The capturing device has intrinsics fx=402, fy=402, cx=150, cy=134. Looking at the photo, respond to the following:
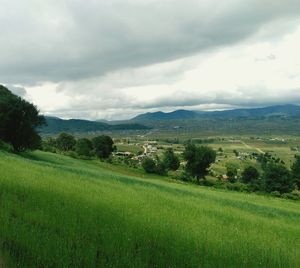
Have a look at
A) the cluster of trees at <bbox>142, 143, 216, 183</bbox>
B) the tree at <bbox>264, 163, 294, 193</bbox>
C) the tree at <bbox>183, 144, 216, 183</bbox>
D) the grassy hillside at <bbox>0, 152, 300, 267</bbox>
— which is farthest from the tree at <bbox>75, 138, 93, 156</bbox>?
the grassy hillside at <bbox>0, 152, 300, 267</bbox>

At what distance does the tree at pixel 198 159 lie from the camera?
4564 inches

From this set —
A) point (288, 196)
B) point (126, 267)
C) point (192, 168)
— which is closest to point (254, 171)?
point (192, 168)

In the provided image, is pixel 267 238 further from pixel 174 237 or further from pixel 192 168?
pixel 192 168

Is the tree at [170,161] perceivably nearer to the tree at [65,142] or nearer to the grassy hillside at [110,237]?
the tree at [65,142]

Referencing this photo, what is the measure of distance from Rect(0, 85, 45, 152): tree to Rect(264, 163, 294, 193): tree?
71891 millimetres

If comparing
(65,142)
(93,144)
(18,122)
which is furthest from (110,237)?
(65,142)

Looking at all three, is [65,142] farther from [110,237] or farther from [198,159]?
[110,237]

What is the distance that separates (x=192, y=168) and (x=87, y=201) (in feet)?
323

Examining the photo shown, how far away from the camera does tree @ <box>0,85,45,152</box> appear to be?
65494 millimetres

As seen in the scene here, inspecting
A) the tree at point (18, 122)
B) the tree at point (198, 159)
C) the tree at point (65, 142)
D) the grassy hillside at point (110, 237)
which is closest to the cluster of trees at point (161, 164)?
the tree at point (198, 159)

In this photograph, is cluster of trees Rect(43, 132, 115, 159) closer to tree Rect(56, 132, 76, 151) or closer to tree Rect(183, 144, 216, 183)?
tree Rect(56, 132, 76, 151)

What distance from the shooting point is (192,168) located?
116m

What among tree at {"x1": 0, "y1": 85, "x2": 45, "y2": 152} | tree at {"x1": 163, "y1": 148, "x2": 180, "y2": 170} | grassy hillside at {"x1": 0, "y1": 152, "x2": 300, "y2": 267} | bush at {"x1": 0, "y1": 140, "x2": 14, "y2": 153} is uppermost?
tree at {"x1": 0, "y1": 85, "x2": 45, "y2": 152}

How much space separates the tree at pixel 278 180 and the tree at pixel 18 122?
71.9 metres
